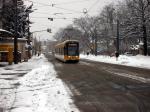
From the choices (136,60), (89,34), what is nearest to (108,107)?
(136,60)

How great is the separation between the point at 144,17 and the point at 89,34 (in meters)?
61.4

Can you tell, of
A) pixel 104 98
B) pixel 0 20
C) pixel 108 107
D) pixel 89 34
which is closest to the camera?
pixel 108 107

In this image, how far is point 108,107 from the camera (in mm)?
11062

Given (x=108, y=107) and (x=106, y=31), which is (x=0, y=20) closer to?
(x=106, y=31)

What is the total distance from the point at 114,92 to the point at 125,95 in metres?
1.20

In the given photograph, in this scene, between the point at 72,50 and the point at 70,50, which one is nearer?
the point at 70,50

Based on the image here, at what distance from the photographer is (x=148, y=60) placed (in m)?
44.9

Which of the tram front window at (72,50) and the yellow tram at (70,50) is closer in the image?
the yellow tram at (70,50)

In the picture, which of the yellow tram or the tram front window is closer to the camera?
the yellow tram

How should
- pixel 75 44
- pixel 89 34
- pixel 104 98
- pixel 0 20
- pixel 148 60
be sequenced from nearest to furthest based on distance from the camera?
1. pixel 104 98
2. pixel 148 60
3. pixel 75 44
4. pixel 0 20
5. pixel 89 34

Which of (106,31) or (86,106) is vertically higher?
(106,31)

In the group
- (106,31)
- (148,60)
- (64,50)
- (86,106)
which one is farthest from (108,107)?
(106,31)

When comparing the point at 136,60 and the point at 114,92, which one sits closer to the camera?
the point at 114,92

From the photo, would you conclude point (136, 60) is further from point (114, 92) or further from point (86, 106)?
point (86, 106)
